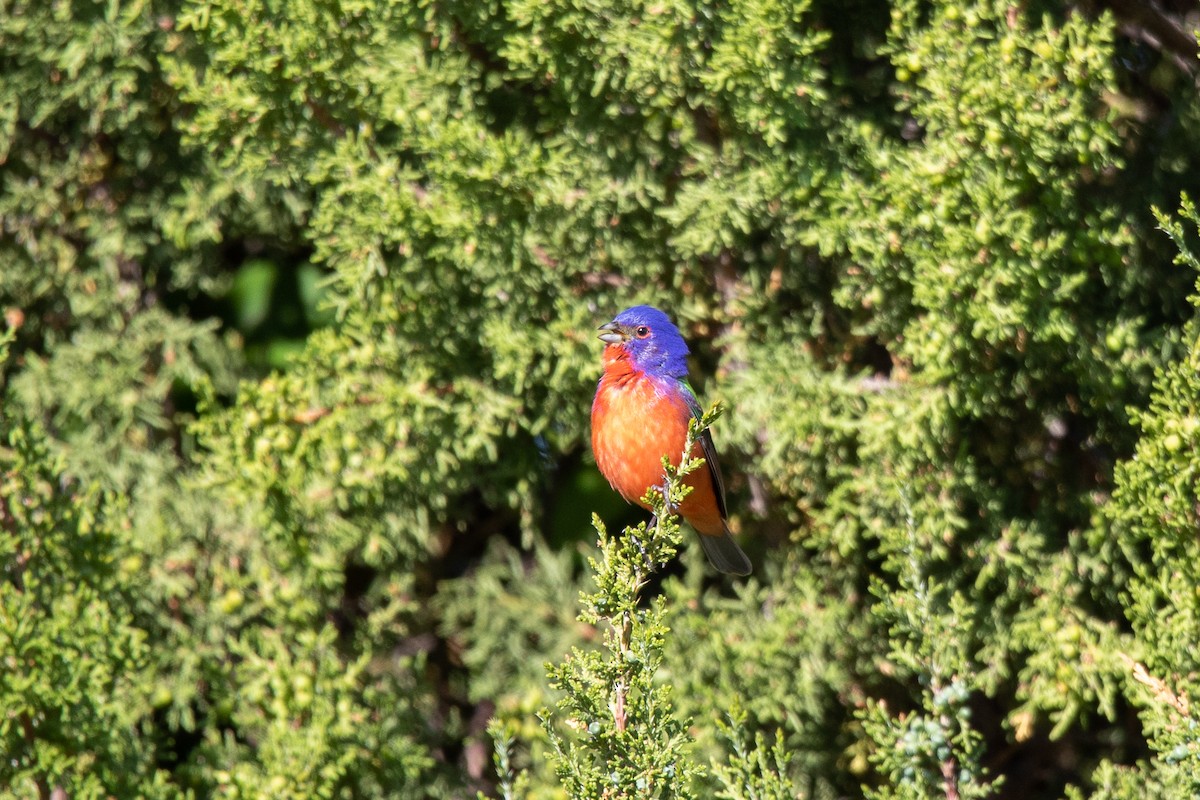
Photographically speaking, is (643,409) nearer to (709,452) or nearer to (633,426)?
(633,426)

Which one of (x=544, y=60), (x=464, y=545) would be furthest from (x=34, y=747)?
(x=544, y=60)

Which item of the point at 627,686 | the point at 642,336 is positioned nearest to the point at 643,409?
the point at 642,336

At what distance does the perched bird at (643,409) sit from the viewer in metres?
4.07

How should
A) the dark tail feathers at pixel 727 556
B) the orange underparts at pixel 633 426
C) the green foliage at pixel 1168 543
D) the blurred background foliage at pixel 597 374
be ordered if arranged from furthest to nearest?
1. the dark tail feathers at pixel 727 556
2. the orange underparts at pixel 633 426
3. the blurred background foliage at pixel 597 374
4. the green foliage at pixel 1168 543

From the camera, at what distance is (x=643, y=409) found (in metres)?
4.08

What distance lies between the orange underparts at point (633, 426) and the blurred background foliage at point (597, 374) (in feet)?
0.63

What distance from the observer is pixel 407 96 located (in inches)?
170

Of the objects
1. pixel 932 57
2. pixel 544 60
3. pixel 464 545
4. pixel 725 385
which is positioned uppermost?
pixel 932 57

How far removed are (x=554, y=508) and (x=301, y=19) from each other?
2.10m

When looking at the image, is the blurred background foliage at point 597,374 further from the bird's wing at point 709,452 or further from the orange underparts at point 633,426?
the orange underparts at point 633,426

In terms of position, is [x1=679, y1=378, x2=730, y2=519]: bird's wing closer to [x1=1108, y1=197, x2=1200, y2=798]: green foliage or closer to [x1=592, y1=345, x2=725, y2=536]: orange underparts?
[x1=592, y1=345, x2=725, y2=536]: orange underparts

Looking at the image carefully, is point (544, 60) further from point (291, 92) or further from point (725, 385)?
point (725, 385)

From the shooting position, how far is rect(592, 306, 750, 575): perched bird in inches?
160

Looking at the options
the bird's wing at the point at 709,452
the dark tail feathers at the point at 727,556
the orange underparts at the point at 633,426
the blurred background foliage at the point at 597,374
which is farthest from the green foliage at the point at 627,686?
the dark tail feathers at the point at 727,556
